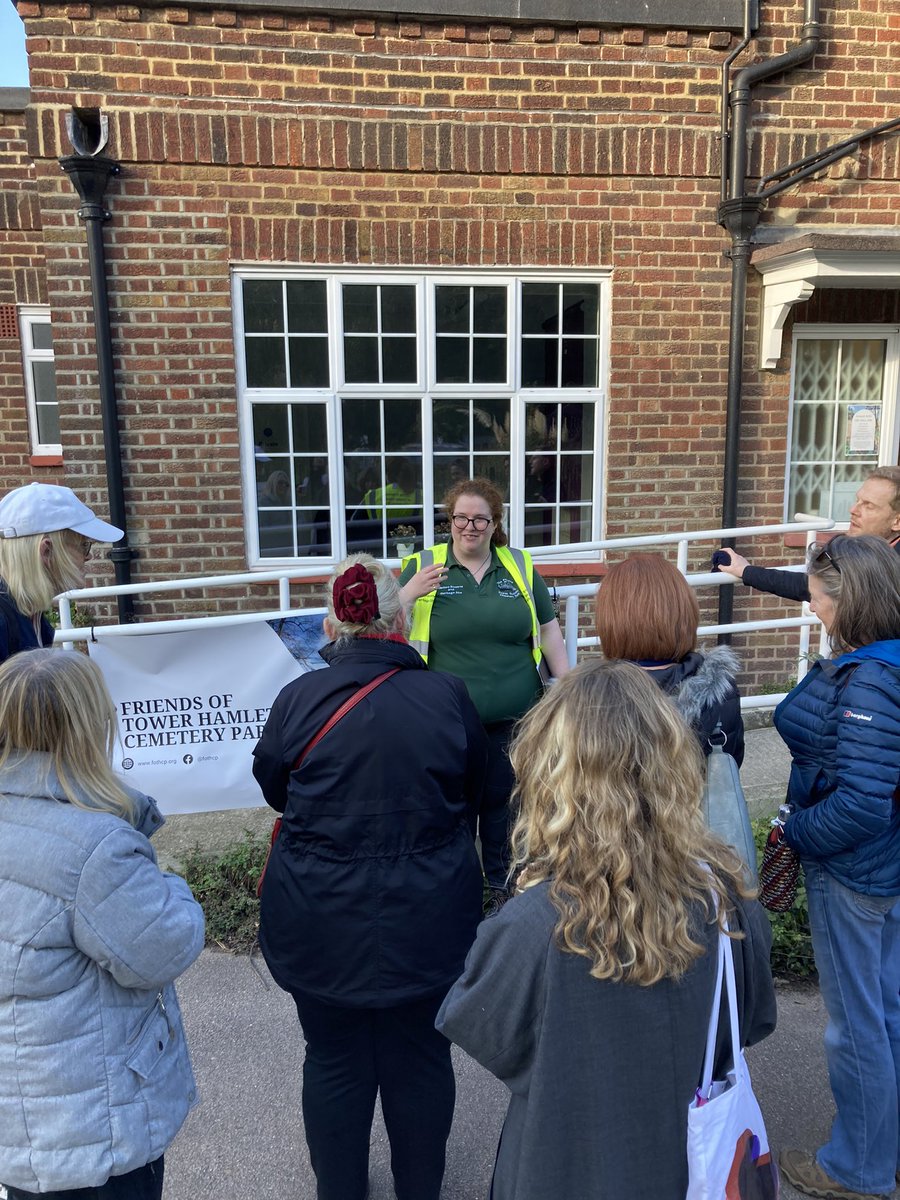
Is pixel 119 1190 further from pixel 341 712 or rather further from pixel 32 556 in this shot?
pixel 32 556

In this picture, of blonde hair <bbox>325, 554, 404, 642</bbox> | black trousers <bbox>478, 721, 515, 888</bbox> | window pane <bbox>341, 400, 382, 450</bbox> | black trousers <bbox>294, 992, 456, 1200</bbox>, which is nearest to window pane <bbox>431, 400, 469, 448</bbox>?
window pane <bbox>341, 400, 382, 450</bbox>

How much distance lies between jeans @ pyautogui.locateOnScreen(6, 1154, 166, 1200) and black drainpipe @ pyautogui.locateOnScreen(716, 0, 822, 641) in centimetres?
492

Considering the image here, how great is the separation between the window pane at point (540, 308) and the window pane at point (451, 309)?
39 centimetres

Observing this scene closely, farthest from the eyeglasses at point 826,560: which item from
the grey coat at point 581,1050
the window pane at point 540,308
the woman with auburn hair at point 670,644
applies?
A: the window pane at point 540,308

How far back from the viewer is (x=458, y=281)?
5.54 m

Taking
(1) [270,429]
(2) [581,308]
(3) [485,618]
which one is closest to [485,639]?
(3) [485,618]

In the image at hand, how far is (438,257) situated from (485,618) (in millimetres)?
3020

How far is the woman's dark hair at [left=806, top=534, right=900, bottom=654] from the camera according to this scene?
2.15m

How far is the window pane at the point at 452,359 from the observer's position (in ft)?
18.5

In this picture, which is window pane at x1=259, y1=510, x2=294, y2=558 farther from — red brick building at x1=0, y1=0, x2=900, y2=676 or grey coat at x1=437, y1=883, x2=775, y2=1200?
grey coat at x1=437, y1=883, x2=775, y2=1200

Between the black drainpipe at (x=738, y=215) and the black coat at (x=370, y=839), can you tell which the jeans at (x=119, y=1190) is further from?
the black drainpipe at (x=738, y=215)

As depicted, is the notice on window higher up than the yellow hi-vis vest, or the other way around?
the notice on window

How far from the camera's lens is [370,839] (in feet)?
6.53

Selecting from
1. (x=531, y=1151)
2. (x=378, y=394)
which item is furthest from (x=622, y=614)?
(x=378, y=394)
